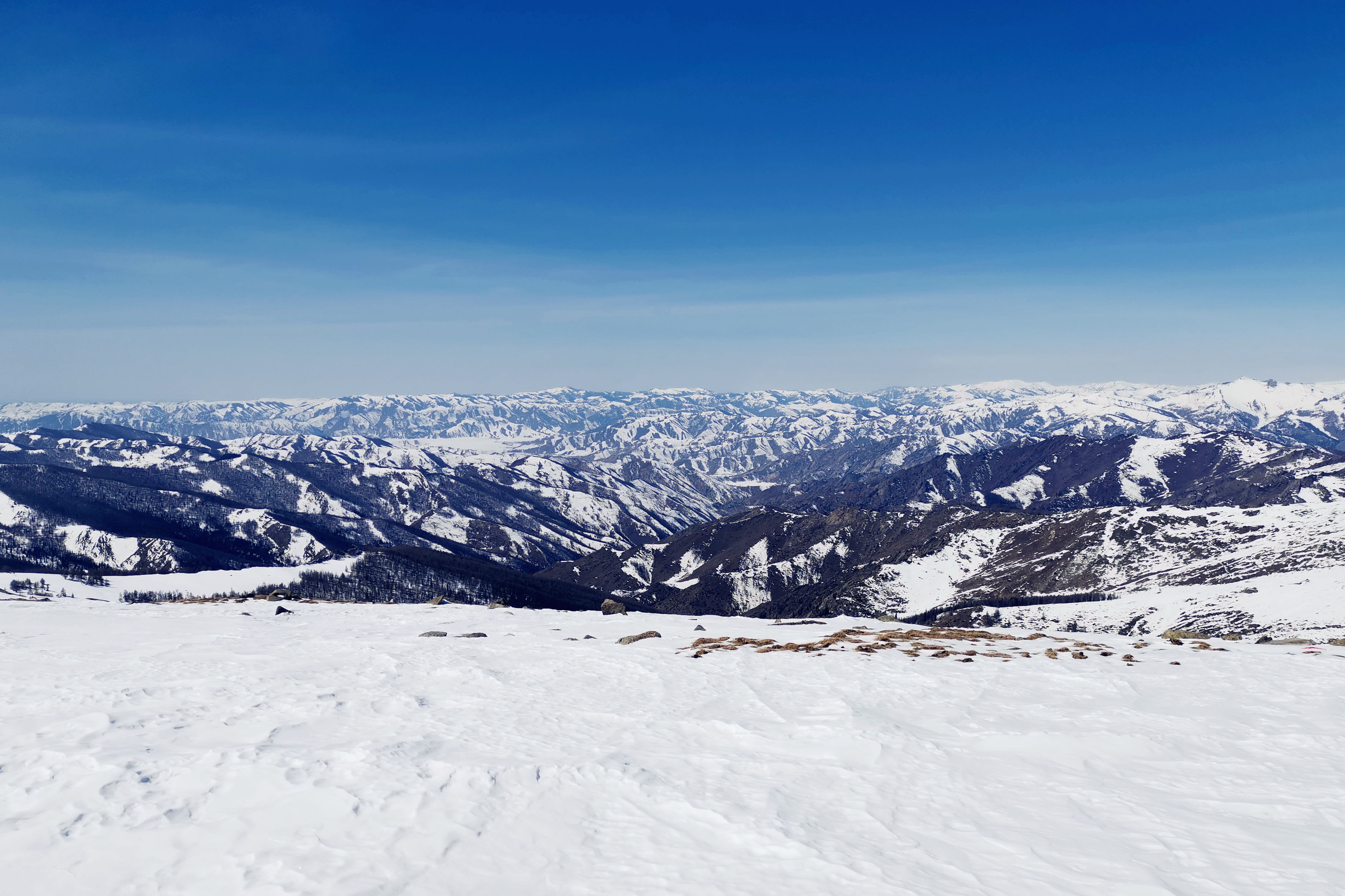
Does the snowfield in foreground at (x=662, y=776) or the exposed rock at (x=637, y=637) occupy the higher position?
the snowfield in foreground at (x=662, y=776)

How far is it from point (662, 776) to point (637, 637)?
26.1m

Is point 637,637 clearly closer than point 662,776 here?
No

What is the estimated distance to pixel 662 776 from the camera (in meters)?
17.5

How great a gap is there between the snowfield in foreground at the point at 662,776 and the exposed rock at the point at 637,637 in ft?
29.6

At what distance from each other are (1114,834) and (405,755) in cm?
1754

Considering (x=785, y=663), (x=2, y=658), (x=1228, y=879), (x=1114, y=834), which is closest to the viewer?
(x=1228, y=879)

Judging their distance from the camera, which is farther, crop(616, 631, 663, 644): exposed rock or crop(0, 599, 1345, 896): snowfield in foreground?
crop(616, 631, 663, 644): exposed rock

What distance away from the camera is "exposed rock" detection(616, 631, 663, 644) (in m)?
41.7

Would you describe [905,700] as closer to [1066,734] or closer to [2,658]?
[1066,734]

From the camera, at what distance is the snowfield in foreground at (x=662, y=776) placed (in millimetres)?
12312

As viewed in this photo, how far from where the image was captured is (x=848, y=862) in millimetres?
13008

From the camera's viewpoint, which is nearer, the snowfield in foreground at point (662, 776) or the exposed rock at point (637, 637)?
the snowfield in foreground at point (662, 776)

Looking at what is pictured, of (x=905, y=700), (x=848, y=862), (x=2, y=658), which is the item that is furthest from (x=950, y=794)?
(x=2, y=658)

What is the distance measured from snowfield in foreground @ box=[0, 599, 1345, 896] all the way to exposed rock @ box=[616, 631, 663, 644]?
29.6 feet
